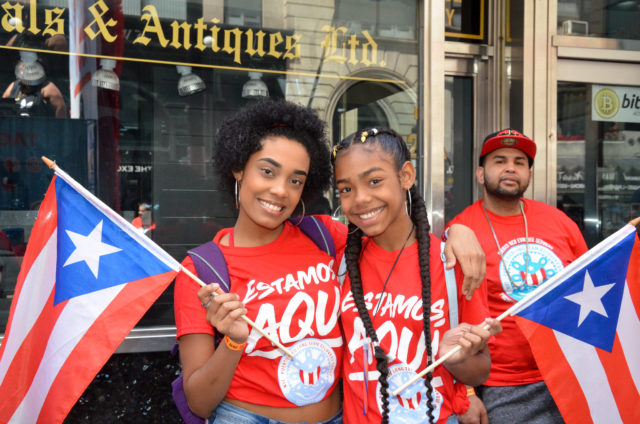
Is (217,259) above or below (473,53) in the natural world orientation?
below

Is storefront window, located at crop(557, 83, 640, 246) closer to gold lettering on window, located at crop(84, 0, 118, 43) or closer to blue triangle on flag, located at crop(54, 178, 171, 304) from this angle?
gold lettering on window, located at crop(84, 0, 118, 43)

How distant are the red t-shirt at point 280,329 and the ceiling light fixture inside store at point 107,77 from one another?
2029 millimetres

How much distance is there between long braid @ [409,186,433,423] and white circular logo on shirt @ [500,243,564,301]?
2.58 ft

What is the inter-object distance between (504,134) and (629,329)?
47.9 inches

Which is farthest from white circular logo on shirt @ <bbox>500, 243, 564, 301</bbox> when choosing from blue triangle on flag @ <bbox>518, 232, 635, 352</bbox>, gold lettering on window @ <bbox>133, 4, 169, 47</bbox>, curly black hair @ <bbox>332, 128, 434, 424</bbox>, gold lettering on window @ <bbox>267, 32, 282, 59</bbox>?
gold lettering on window @ <bbox>133, 4, 169, 47</bbox>

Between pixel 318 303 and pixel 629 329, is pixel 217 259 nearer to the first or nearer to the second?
pixel 318 303

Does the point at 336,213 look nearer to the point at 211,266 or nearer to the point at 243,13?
the point at 243,13

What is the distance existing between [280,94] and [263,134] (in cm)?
189

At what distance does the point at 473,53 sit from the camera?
14.6 ft

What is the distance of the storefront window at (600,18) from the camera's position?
14.4 ft

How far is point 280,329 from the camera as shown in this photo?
1995 millimetres

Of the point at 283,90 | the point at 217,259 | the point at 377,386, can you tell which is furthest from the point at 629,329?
the point at 283,90

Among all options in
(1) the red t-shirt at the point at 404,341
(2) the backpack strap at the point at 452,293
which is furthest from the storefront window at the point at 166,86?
(2) the backpack strap at the point at 452,293

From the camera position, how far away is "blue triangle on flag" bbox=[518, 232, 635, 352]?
2.14 metres
